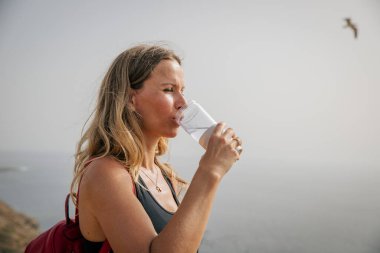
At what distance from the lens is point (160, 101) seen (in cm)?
119

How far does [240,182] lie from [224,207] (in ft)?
1.42

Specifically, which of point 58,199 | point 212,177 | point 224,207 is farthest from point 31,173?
point 212,177

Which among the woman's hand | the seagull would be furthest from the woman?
the seagull

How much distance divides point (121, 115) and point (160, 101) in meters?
0.14

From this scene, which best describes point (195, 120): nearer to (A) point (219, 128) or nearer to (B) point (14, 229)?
(A) point (219, 128)

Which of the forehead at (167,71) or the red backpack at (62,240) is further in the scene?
the forehead at (167,71)

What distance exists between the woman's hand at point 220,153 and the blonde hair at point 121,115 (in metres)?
0.24

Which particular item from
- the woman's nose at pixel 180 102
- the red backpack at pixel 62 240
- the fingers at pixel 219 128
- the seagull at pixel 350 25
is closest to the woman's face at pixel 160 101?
the woman's nose at pixel 180 102

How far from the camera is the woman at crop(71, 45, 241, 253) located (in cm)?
89

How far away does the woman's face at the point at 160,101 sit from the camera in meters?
1.19

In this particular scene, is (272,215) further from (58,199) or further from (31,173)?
(31,173)

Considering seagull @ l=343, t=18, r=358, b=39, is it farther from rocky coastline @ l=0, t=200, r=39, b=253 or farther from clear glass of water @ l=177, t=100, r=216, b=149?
rocky coastline @ l=0, t=200, r=39, b=253

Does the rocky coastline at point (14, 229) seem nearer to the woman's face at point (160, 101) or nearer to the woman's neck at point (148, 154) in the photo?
the woman's neck at point (148, 154)

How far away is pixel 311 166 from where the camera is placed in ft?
19.2
